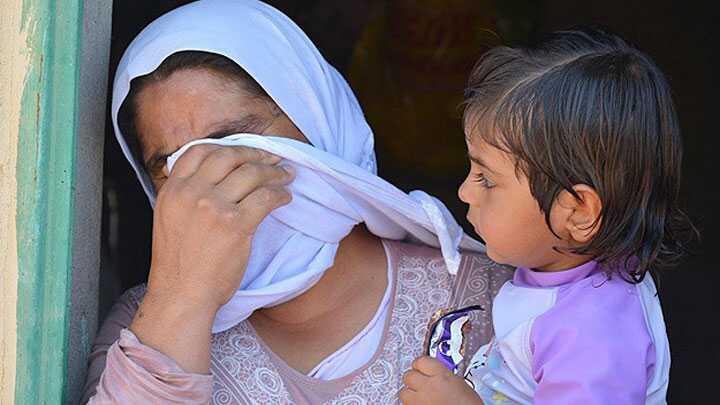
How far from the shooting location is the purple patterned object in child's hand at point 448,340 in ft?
5.89

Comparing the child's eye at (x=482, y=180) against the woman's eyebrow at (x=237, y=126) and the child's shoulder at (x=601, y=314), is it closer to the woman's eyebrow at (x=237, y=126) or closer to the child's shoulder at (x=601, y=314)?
the child's shoulder at (x=601, y=314)

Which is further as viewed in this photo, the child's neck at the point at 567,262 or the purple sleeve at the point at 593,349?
the child's neck at the point at 567,262

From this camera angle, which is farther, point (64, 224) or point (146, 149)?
point (146, 149)

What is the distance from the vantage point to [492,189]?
1.75m

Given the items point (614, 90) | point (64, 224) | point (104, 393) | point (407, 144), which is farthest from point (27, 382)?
point (407, 144)

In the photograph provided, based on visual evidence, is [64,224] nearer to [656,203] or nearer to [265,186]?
[265,186]

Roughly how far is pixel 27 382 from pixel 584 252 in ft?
2.80

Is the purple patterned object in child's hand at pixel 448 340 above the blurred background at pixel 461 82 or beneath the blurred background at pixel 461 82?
above

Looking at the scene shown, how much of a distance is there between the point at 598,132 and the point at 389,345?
58cm

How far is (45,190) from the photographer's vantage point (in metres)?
1.70

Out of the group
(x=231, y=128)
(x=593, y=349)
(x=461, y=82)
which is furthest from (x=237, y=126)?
(x=461, y=82)

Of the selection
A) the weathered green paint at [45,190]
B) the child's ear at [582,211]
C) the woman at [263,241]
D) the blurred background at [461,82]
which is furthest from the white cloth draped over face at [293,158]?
the blurred background at [461,82]

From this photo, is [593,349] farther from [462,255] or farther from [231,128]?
[231,128]

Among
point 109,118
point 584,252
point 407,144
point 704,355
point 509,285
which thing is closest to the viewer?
point 584,252
